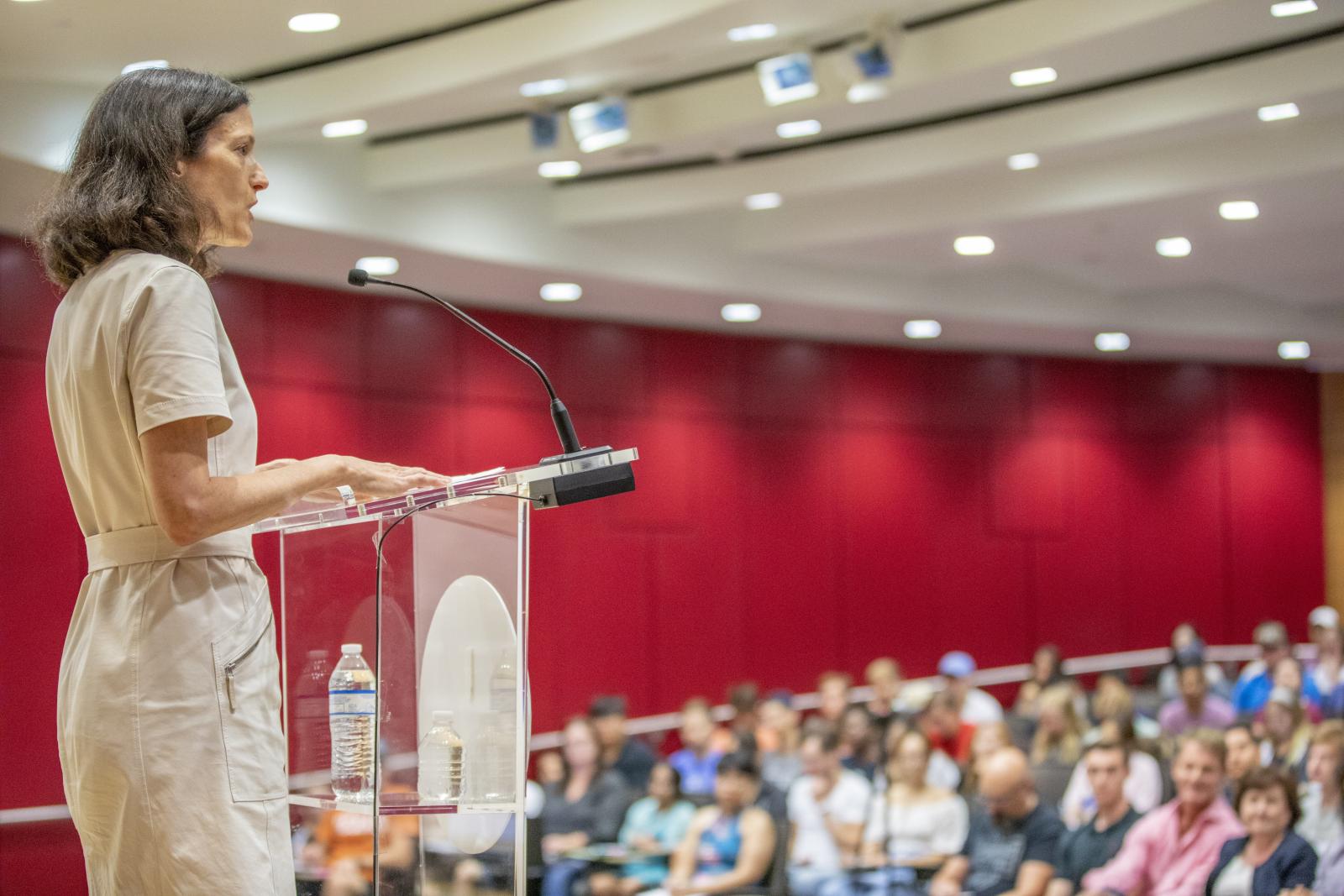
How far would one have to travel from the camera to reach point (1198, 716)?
9.09 metres

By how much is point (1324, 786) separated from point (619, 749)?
11.0 feet

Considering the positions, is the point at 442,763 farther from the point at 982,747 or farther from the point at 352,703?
the point at 982,747

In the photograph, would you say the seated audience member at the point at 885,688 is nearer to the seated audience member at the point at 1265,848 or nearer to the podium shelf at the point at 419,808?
the seated audience member at the point at 1265,848

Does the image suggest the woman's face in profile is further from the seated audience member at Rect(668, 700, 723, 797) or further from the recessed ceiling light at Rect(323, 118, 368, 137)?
the seated audience member at Rect(668, 700, 723, 797)

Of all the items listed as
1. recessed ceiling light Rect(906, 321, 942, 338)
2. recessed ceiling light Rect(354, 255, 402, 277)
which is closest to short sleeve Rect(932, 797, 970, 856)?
recessed ceiling light Rect(354, 255, 402, 277)

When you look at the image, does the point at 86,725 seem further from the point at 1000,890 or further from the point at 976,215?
the point at 976,215

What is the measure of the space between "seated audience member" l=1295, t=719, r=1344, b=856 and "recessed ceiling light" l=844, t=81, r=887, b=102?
3.00m

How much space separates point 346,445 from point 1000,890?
196 inches

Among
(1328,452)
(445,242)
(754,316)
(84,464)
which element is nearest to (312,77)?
(445,242)

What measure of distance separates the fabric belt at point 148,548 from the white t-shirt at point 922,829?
15.4 ft

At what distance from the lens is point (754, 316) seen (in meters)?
10.5

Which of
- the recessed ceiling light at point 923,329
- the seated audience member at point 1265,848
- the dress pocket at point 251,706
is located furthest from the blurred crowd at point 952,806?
the dress pocket at point 251,706

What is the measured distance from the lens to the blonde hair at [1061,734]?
7414mm

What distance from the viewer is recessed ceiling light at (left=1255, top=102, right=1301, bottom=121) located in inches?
268
